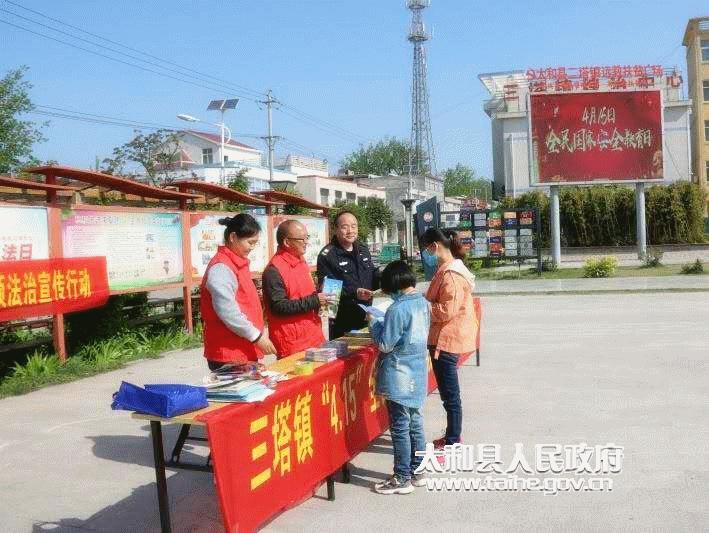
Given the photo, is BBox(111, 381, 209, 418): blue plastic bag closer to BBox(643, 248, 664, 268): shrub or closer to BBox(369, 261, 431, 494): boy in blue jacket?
BBox(369, 261, 431, 494): boy in blue jacket

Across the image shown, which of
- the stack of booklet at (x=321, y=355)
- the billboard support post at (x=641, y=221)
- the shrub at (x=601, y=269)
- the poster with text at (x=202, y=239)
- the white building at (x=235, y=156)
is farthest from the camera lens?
the white building at (x=235, y=156)

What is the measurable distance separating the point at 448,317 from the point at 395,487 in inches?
46.1

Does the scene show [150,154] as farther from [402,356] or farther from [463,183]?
[463,183]

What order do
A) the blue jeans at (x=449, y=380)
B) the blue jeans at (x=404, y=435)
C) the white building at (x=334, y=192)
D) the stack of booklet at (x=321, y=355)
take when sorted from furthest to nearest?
the white building at (x=334, y=192) → the blue jeans at (x=449, y=380) → the stack of booklet at (x=321, y=355) → the blue jeans at (x=404, y=435)

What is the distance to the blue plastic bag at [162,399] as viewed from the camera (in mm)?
3559

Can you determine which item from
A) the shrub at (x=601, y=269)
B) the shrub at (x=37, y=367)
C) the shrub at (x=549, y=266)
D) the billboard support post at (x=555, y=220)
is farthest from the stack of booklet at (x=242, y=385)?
the billboard support post at (x=555, y=220)

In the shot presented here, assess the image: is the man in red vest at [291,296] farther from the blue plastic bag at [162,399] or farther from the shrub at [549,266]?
the shrub at [549,266]

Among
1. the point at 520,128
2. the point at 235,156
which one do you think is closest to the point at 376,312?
the point at 520,128

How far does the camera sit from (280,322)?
5293 mm

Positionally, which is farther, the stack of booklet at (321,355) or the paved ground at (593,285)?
the paved ground at (593,285)

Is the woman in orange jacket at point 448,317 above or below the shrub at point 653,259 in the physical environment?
above

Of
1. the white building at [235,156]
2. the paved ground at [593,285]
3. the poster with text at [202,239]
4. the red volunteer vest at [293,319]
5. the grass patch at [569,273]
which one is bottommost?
the paved ground at [593,285]

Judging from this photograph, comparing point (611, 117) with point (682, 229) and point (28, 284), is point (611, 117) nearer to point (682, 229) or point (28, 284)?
point (682, 229)

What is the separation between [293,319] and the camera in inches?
209
